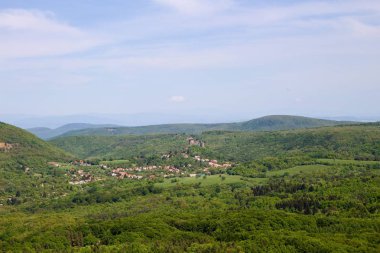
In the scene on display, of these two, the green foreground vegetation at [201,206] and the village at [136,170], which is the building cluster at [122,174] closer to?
the village at [136,170]

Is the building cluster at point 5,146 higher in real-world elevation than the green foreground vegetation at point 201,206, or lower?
higher

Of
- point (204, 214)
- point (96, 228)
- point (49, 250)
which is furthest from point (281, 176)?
point (49, 250)

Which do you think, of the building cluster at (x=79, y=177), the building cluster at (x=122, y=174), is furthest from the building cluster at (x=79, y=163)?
the building cluster at (x=122, y=174)

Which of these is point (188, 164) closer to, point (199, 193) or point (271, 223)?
point (199, 193)

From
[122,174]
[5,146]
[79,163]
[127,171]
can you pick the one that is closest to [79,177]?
[122,174]

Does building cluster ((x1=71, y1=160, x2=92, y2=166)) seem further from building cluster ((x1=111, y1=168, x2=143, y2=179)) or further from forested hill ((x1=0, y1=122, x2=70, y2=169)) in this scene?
building cluster ((x1=111, y1=168, x2=143, y2=179))
